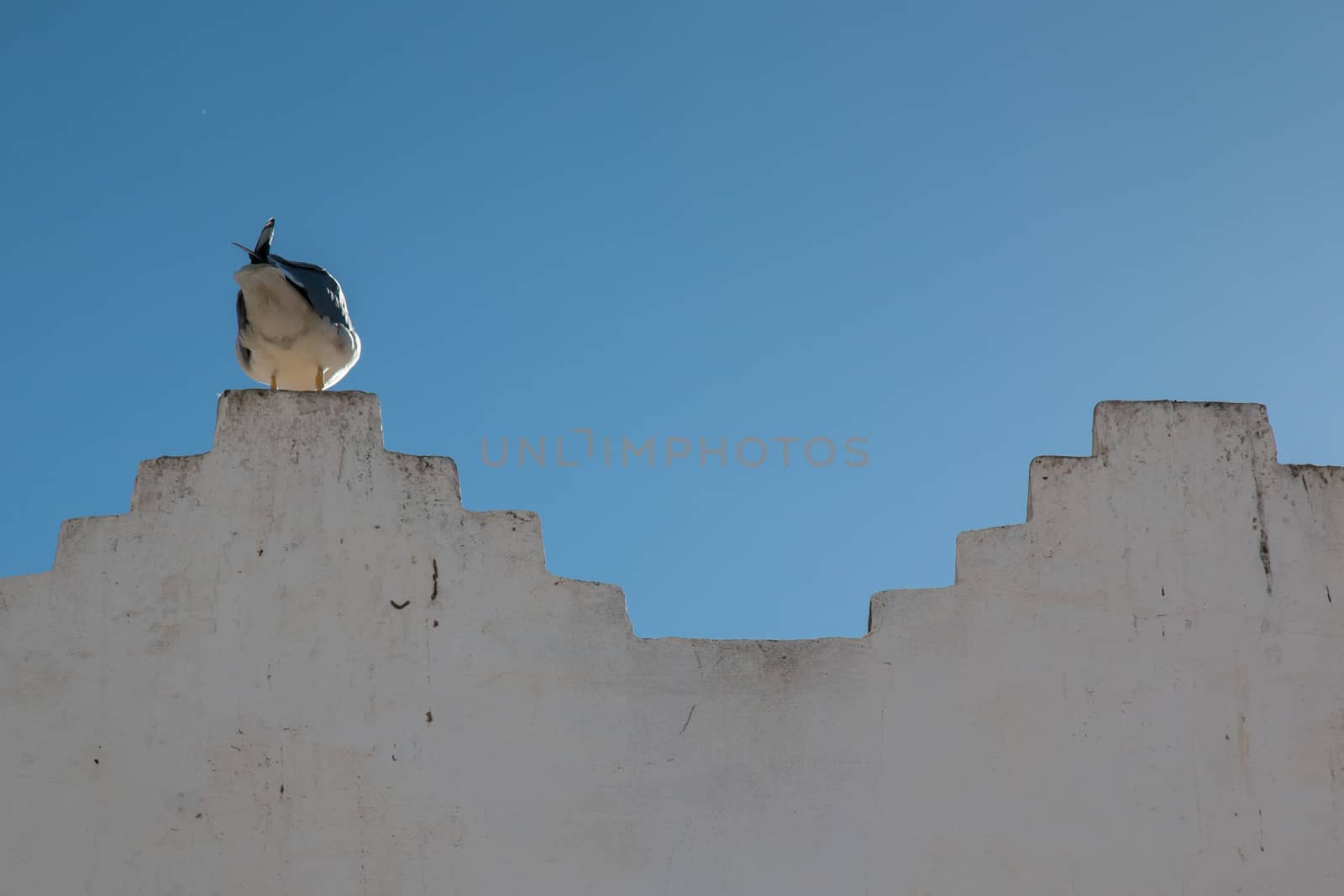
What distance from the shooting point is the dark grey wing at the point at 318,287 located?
7.71 meters

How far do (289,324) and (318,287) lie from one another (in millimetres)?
238

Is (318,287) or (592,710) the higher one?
(318,287)

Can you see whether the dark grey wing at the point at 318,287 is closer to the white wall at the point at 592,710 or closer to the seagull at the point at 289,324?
the seagull at the point at 289,324

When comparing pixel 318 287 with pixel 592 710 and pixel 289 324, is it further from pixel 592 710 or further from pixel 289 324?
pixel 592 710

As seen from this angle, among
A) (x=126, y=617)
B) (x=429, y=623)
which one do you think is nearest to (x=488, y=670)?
(x=429, y=623)

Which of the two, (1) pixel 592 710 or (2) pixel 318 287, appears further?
(2) pixel 318 287

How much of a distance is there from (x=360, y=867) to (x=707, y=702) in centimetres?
154

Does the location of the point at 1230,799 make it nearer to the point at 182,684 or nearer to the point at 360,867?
the point at 360,867

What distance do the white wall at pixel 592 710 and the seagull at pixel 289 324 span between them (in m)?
0.49

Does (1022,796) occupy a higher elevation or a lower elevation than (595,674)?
lower

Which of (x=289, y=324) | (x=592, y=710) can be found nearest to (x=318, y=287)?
(x=289, y=324)

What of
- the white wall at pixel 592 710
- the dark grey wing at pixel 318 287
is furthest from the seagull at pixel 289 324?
the white wall at pixel 592 710

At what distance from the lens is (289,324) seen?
25.2 feet

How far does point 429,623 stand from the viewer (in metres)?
7.08
